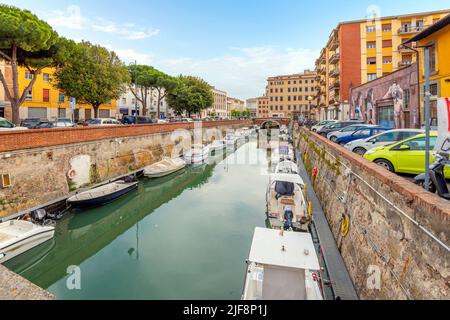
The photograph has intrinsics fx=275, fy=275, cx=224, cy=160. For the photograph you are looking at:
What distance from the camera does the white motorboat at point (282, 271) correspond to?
5.82m

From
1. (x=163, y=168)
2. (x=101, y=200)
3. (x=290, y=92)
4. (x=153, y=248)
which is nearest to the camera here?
(x=153, y=248)

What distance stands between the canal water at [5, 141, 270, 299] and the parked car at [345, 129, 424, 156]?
5649 mm

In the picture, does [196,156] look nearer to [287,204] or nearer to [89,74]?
[89,74]

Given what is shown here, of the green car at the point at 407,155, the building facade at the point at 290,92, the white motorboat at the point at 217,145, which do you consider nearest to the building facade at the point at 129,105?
the white motorboat at the point at 217,145

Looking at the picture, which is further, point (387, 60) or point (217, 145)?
point (217, 145)

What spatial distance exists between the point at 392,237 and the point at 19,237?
34.6 ft

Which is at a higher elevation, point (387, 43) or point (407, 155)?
point (387, 43)

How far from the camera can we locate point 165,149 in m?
27.1

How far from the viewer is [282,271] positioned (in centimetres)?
650

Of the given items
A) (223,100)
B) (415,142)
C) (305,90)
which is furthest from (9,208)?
(223,100)

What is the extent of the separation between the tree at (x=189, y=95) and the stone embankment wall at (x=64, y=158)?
23598mm

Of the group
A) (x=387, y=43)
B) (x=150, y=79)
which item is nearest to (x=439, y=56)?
(x=387, y=43)

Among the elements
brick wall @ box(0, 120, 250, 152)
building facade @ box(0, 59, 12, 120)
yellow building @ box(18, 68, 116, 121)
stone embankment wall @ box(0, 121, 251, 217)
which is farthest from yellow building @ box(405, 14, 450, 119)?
building facade @ box(0, 59, 12, 120)

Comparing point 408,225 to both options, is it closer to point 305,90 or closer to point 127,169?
point 127,169
